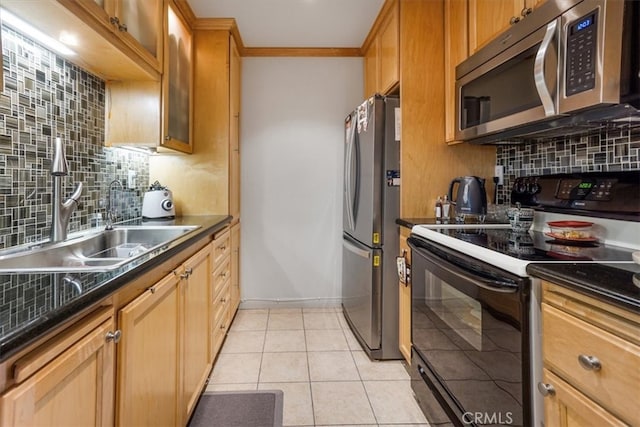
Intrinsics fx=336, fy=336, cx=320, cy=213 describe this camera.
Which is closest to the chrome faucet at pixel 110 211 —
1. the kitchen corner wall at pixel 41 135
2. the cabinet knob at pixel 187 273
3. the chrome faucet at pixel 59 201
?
the kitchen corner wall at pixel 41 135

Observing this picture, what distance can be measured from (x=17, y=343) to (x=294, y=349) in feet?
6.66

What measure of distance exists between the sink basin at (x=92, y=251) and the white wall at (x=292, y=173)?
134cm

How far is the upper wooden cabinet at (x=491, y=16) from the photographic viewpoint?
1472 millimetres

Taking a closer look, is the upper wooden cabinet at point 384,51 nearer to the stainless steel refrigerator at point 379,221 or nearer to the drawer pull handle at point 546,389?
the stainless steel refrigerator at point 379,221

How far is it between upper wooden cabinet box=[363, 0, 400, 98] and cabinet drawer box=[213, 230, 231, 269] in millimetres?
1578

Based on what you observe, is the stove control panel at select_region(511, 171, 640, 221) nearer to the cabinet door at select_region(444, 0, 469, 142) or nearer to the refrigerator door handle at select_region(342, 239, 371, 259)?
the cabinet door at select_region(444, 0, 469, 142)

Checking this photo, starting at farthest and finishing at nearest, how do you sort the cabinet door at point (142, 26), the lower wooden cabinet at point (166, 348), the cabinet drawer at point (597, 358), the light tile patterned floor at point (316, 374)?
the light tile patterned floor at point (316, 374)
the cabinet door at point (142, 26)
the lower wooden cabinet at point (166, 348)
the cabinet drawer at point (597, 358)

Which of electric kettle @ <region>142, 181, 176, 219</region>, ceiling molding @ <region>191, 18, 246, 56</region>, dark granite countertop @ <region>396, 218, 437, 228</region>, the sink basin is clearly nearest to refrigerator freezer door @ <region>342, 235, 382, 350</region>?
dark granite countertop @ <region>396, 218, 437, 228</region>

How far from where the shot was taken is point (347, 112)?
10.6ft

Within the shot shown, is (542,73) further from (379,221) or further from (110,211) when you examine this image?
(110,211)

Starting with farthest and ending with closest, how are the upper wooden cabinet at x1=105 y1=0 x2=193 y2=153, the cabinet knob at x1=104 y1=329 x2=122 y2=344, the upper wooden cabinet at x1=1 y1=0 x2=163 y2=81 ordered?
the upper wooden cabinet at x1=105 y1=0 x2=193 y2=153 → the upper wooden cabinet at x1=1 y1=0 x2=163 y2=81 → the cabinet knob at x1=104 y1=329 x2=122 y2=344

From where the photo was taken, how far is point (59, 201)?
144cm

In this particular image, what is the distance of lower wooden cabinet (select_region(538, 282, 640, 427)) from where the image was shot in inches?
27.3

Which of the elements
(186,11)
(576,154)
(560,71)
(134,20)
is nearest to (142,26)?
(134,20)
